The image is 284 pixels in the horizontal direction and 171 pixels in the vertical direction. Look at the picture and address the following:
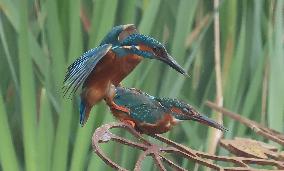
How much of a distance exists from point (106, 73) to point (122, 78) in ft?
0.04

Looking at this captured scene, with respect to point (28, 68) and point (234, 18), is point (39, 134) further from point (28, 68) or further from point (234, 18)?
point (234, 18)

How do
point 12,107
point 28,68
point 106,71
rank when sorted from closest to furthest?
point 106,71
point 28,68
point 12,107

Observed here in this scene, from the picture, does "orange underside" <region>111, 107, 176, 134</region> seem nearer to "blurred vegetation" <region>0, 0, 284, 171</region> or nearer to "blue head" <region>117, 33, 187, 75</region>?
"blue head" <region>117, 33, 187, 75</region>

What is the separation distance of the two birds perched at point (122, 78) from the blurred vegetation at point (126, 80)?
0.39 meters

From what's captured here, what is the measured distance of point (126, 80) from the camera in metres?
1.00

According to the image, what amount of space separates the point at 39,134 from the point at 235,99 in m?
0.34

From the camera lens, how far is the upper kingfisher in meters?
0.53

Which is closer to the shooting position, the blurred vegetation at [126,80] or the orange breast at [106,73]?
the orange breast at [106,73]

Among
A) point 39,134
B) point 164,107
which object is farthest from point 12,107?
point 164,107

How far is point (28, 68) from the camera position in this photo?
38.1 inches

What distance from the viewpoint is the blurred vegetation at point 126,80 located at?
0.97 metres

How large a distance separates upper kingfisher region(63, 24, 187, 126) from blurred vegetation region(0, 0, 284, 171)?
40 cm

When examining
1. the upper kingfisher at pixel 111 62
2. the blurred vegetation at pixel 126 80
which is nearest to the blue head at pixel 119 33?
the upper kingfisher at pixel 111 62

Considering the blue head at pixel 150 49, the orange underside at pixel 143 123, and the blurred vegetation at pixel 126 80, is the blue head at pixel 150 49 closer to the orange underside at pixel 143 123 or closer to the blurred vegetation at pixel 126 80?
the orange underside at pixel 143 123
